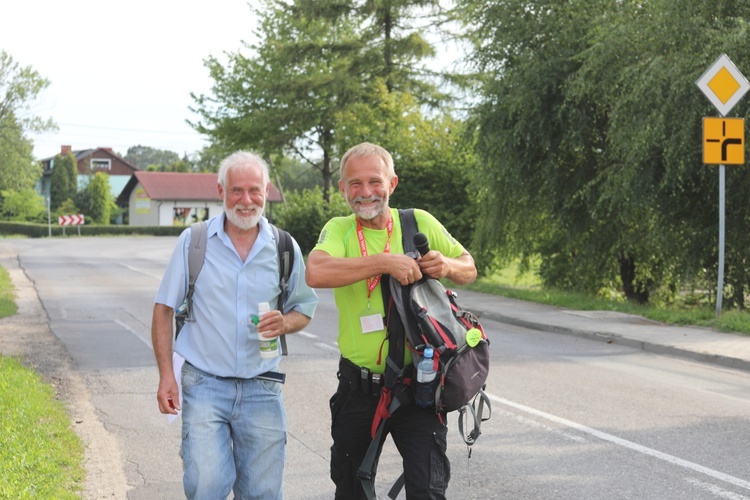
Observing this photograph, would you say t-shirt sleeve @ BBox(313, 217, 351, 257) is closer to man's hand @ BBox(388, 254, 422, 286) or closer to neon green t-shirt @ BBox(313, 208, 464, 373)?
→ neon green t-shirt @ BBox(313, 208, 464, 373)

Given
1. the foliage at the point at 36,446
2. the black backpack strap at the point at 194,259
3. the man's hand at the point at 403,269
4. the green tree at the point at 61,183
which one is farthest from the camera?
the green tree at the point at 61,183

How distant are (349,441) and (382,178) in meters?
1.10

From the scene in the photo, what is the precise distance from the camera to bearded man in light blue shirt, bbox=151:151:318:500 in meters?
4.08

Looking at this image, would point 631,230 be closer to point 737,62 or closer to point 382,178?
point 737,62

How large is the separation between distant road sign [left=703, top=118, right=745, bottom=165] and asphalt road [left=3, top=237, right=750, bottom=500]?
323 centimetres

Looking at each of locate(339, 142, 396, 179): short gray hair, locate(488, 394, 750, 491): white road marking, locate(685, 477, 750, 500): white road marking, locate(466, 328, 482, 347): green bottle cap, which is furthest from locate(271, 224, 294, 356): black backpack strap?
locate(488, 394, 750, 491): white road marking

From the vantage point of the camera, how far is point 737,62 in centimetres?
1520

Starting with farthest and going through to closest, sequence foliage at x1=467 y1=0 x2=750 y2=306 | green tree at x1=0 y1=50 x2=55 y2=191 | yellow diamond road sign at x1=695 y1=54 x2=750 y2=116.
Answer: green tree at x1=0 y1=50 x2=55 y2=191, foliage at x1=467 y1=0 x2=750 y2=306, yellow diamond road sign at x1=695 y1=54 x2=750 y2=116

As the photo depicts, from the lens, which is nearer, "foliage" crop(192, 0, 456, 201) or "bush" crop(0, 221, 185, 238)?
"foliage" crop(192, 0, 456, 201)

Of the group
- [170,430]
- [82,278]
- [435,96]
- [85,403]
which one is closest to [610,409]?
[170,430]

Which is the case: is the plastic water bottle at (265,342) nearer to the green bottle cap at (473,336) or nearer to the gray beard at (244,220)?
the gray beard at (244,220)

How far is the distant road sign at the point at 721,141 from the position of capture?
14.2 metres

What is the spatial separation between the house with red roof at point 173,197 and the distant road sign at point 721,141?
82873 mm

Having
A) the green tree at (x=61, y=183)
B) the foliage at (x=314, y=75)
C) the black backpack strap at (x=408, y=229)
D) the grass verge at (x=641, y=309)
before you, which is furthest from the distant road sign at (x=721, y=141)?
the green tree at (x=61, y=183)
